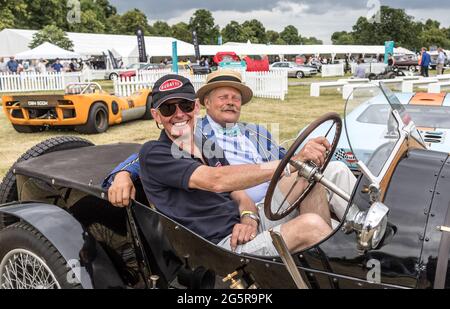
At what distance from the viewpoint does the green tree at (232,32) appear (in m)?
88.4

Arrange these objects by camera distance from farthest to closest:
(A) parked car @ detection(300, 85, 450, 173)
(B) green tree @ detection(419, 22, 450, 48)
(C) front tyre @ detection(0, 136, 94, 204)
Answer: (B) green tree @ detection(419, 22, 450, 48)
(A) parked car @ detection(300, 85, 450, 173)
(C) front tyre @ detection(0, 136, 94, 204)

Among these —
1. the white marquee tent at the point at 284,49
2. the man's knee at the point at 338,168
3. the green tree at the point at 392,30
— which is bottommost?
the man's knee at the point at 338,168

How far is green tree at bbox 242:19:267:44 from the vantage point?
9044 cm

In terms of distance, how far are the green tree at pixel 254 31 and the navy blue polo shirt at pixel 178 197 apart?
3537 inches

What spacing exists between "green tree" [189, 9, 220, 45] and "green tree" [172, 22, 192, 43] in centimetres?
140

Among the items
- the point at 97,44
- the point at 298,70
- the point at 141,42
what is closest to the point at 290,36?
the point at 97,44

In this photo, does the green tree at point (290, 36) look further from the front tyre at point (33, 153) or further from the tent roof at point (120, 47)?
the front tyre at point (33, 153)

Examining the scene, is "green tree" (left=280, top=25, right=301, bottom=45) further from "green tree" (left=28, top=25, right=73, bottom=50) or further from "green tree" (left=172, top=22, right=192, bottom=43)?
"green tree" (left=28, top=25, right=73, bottom=50)

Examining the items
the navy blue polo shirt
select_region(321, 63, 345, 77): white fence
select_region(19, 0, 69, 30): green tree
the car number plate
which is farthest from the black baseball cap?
select_region(19, 0, 69, 30): green tree

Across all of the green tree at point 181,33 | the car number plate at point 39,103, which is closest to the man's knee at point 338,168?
the car number plate at point 39,103

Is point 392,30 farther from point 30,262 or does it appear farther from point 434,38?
point 30,262

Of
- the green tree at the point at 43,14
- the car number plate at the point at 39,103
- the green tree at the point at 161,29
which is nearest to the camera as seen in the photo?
the car number plate at the point at 39,103

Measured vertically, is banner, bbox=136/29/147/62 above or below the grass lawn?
above

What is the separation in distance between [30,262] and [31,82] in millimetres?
20105
